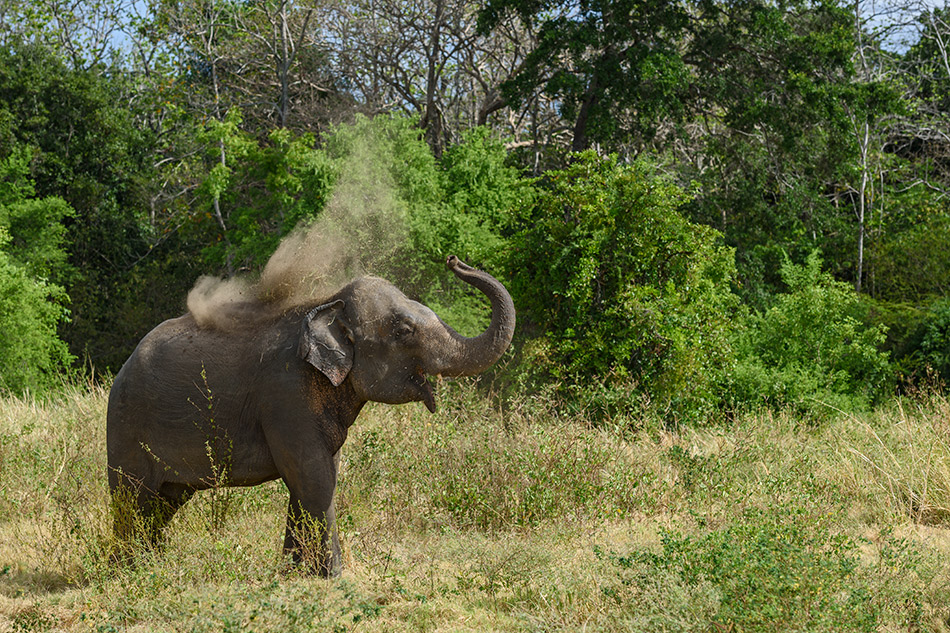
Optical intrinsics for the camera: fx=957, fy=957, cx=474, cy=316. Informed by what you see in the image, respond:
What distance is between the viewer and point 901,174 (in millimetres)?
22031

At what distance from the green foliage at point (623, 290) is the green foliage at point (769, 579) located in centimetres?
541

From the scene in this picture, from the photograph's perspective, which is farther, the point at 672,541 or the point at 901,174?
the point at 901,174

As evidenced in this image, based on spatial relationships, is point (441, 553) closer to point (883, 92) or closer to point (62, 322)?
point (883, 92)

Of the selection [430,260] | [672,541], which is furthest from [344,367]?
[430,260]

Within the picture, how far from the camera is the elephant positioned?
5227 millimetres

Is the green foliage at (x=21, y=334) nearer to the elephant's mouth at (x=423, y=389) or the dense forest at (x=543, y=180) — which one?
the dense forest at (x=543, y=180)

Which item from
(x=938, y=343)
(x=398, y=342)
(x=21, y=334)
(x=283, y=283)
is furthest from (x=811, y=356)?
(x=21, y=334)

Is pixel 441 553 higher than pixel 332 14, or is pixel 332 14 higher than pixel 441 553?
pixel 332 14

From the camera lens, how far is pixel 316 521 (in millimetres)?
5234

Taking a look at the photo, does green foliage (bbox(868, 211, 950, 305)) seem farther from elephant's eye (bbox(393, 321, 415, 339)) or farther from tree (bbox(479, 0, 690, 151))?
elephant's eye (bbox(393, 321, 415, 339))

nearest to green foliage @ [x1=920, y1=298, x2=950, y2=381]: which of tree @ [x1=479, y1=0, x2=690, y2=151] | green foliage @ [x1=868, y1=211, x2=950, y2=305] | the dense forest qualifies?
the dense forest

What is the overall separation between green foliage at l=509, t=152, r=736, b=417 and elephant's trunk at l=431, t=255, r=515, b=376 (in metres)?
5.71

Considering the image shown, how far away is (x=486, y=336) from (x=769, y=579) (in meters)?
1.88

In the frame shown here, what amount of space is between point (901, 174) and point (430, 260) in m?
13.4
